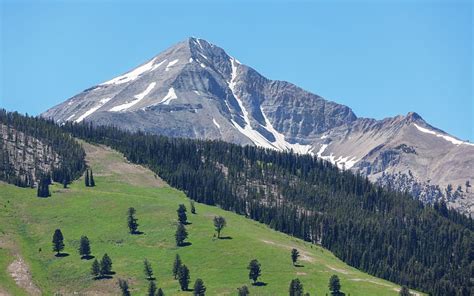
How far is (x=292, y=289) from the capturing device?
198750 mm

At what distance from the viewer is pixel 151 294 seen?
649ft

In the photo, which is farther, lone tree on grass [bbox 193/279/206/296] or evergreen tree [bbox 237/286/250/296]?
lone tree on grass [bbox 193/279/206/296]

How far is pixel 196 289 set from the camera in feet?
652

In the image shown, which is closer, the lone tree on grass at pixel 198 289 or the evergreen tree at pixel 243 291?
the evergreen tree at pixel 243 291

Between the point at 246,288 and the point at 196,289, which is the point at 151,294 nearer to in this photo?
the point at 196,289

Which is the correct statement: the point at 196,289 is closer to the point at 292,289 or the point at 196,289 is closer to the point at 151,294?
the point at 151,294

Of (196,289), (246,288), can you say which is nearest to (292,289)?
(246,288)

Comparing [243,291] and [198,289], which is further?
[198,289]

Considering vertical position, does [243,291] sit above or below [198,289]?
above

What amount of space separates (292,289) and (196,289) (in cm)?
2382

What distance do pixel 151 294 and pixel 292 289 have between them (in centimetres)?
3491

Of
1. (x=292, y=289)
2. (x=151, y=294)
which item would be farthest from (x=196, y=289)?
(x=292, y=289)

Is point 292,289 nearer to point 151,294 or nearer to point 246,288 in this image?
point 246,288

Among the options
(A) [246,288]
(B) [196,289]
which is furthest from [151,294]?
(A) [246,288]
